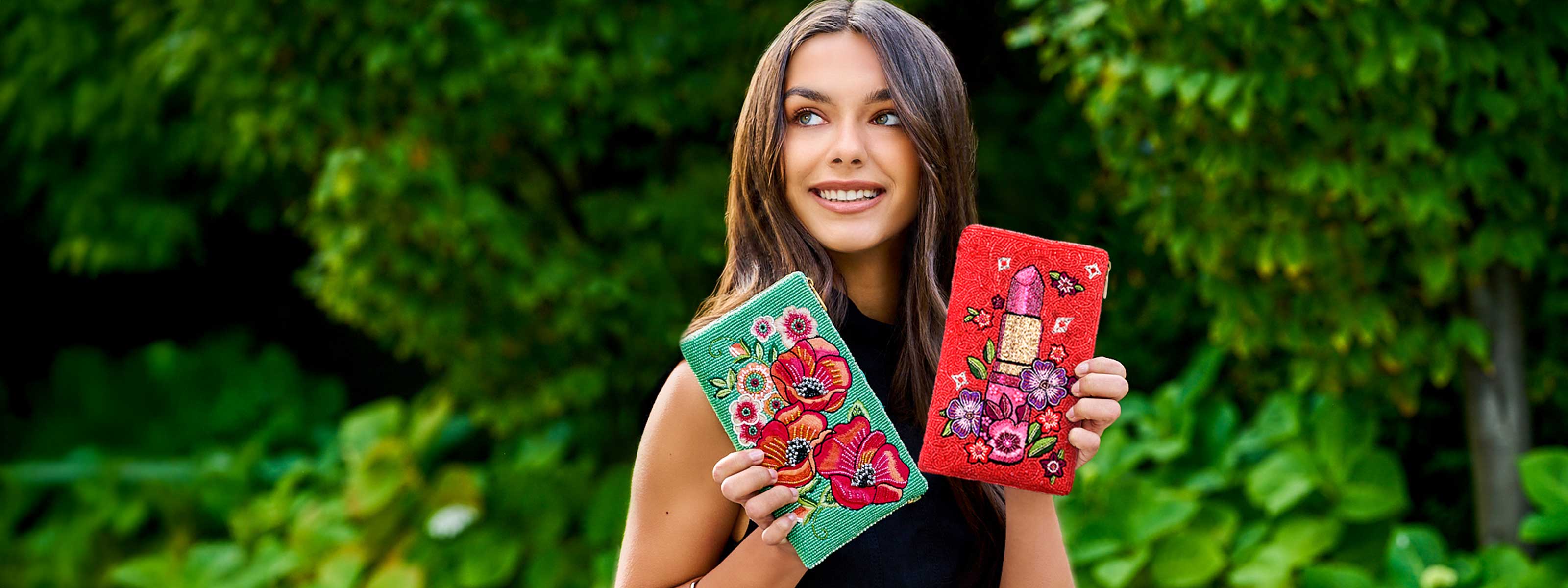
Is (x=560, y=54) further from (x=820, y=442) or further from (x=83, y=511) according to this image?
(x=83, y=511)

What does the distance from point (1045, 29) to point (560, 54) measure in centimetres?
144

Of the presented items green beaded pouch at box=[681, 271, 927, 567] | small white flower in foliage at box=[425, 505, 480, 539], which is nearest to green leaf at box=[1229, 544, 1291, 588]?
green beaded pouch at box=[681, 271, 927, 567]

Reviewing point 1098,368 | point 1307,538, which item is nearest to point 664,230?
point 1307,538

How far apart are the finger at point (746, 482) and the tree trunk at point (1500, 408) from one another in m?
2.62

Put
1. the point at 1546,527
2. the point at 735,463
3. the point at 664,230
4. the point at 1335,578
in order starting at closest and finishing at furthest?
1. the point at 735,463
2. the point at 1546,527
3. the point at 1335,578
4. the point at 664,230

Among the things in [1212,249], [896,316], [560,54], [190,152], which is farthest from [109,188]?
[896,316]

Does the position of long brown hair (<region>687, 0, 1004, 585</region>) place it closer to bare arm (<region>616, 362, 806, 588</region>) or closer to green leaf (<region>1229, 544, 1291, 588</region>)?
bare arm (<region>616, 362, 806, 588</region>)

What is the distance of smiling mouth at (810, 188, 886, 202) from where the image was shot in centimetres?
136

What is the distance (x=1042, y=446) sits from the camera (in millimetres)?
1307

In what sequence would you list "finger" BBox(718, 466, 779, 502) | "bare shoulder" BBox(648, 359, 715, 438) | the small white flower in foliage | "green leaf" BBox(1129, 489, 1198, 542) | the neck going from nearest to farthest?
"finger" BBox(718, 466, 779, 502), "bare shoulder" BBox(648, 359, 715, 438), the neck, "green leaf" BBox(1129, 489, 1198, 542), the small white flower in foliage

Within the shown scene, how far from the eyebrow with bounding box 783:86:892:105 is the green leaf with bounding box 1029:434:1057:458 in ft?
1.32

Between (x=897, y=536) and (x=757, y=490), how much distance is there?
0.69ft

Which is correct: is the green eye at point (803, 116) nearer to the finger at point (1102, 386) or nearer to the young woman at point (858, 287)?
the young woman at point (858, 287)

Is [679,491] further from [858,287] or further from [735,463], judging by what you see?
[858,287]
